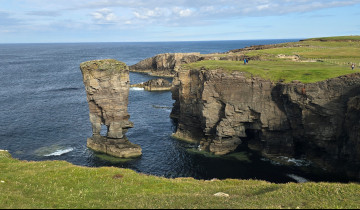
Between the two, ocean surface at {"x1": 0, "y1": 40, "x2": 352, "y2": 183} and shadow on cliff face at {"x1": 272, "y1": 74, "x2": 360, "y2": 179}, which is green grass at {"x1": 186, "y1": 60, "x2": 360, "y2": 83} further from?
ocean surface at {"x1": 0, "y1": 40, "x2": 352, "y2": 183}

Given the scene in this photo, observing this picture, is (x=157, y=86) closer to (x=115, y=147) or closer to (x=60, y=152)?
(x=115, y=147)

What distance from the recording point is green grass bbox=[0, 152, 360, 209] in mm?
21641

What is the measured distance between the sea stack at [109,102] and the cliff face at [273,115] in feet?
48.2

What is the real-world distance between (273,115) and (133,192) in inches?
1487

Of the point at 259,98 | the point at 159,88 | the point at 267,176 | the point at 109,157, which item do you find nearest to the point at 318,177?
the point at 267,176

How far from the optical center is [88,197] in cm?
2470

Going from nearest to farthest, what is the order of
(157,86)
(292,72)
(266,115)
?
(266,115) < (292,72) < (157,86)

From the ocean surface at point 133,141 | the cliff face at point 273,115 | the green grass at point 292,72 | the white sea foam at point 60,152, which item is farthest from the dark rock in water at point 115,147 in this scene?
the green grass at point 292,72

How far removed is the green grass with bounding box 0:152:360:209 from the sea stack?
25.6 meters

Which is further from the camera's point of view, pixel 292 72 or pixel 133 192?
pixel 292 72

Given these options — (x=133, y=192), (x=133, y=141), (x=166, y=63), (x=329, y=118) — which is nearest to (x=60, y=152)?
(x=133, y=141)

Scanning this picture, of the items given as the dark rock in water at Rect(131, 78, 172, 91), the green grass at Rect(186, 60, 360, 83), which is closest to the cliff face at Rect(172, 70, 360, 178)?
the green grass at Rect(186, 60, 360, 83)

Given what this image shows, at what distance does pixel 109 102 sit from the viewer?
61.8 metres

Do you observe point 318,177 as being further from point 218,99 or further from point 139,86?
point 139,86
